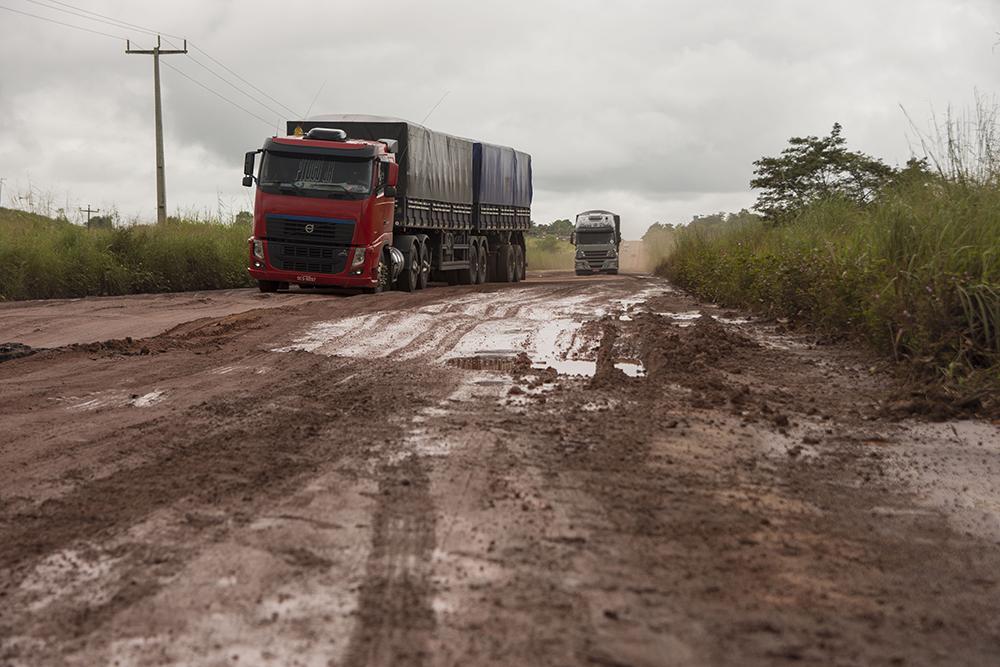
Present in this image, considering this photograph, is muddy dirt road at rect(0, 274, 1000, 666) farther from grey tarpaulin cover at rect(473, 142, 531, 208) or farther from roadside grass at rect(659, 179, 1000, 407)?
grey tarpaulin cover at rect(473, 142, 531, 208)

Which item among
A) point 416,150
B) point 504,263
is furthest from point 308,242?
point 504,263

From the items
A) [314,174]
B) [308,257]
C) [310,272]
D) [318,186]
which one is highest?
[314,174]

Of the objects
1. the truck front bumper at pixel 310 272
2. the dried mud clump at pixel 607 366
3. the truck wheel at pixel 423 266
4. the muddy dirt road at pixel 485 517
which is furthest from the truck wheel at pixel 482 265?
the muddy dirt road at pixel 485 517

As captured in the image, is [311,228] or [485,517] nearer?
[485,517]

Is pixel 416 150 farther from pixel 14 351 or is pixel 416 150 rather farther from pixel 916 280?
pixel 916 280

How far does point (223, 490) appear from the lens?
5.70 metres

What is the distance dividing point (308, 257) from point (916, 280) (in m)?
14.8

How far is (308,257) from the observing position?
2331 cm

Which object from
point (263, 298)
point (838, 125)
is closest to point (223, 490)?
point (263, 298)

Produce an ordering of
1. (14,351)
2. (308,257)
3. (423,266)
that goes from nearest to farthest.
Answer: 1. (14,351)
2. (308,257)
3. (423,266)

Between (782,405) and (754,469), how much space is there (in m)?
2.56

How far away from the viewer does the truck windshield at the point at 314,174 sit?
75.5 ft

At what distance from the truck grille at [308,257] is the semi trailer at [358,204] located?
0.02 meters

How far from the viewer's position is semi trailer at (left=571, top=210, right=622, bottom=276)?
184 feet
